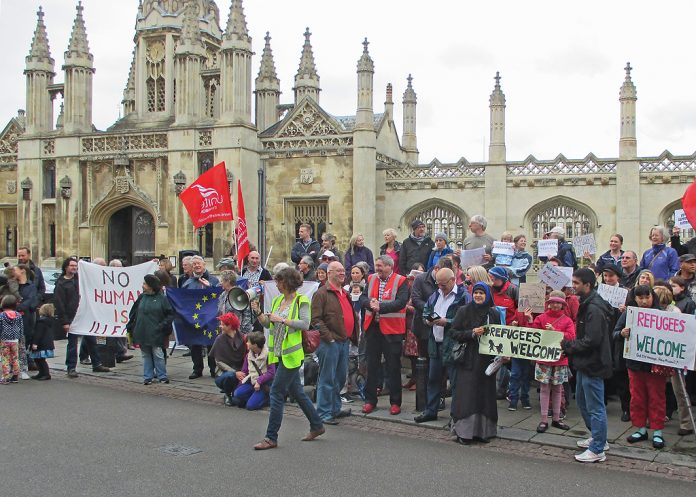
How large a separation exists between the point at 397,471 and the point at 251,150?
2170cm

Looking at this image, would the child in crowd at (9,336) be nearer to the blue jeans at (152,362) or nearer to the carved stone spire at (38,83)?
the blue jeans at (152,362)

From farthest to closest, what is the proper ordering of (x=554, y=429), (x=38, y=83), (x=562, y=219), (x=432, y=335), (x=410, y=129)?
(x=410, y=129)
(x=38, y=83)
(x=562, y=219)
(x=432, y=335)
(x=554, y=429)

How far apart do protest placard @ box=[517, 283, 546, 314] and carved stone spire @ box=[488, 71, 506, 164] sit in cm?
1690

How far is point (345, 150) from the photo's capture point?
87.7ft

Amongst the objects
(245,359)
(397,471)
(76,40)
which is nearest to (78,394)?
(245,359)

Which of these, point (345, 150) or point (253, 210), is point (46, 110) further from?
point (345, 150)

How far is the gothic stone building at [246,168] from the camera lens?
24.1 m

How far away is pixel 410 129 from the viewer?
33531 mm

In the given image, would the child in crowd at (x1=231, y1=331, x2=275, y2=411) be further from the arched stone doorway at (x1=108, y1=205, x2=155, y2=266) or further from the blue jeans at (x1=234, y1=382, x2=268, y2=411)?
the arched stone doorway at (x1=108, y1=205, x2=155, y2=266)

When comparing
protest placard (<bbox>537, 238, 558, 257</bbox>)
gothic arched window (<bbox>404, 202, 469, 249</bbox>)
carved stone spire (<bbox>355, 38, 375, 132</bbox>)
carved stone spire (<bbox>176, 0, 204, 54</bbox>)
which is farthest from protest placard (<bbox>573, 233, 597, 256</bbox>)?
carved stone spire (<bbox>176, 0, 204, 54</bbox>)

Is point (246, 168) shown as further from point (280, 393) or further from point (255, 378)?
point (280, 393)

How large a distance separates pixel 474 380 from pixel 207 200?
849cm

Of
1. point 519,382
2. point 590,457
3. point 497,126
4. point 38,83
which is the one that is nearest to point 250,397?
point 519,382

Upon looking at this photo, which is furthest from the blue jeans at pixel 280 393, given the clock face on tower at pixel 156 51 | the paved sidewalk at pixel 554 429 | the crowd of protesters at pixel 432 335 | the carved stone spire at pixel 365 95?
the clock face on tower at pixel 156 51
